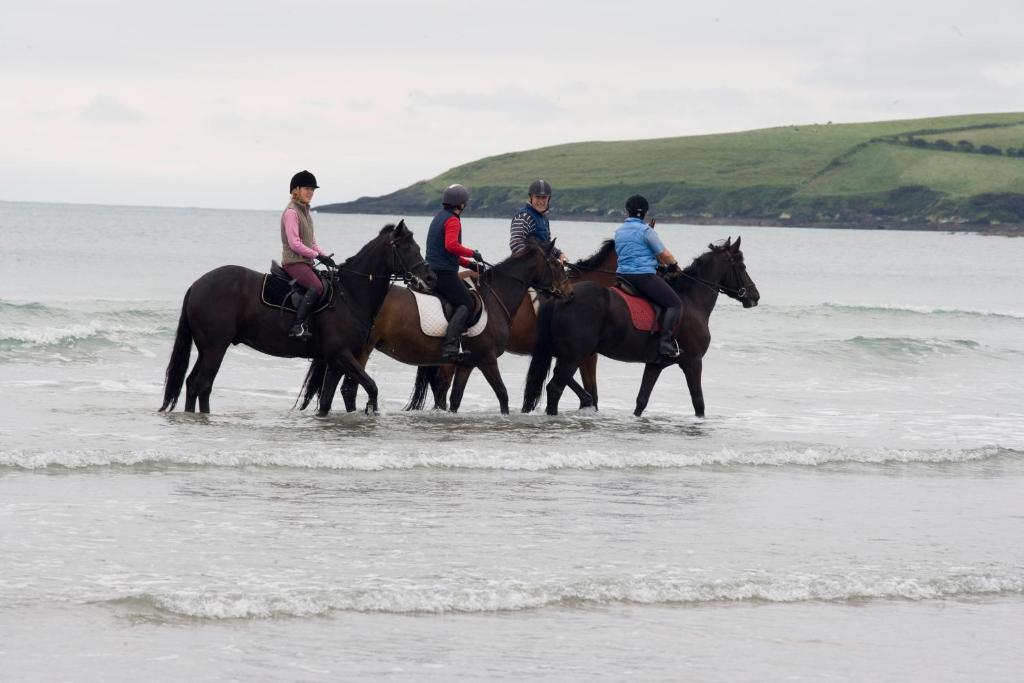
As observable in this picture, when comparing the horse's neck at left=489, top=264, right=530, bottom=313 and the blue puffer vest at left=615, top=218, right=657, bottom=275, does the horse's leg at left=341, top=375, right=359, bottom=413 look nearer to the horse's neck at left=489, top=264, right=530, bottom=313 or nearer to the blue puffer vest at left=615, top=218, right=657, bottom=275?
the horse's neck at left=489, top=264, right=530, bottom=313

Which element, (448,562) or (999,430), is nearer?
(448,562)

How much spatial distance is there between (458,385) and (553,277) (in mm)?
1768

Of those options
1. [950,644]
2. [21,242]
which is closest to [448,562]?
[950,644]

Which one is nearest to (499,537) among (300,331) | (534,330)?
(300,331)

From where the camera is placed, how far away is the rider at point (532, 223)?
53.9 ft

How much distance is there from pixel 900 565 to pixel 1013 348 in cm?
2532

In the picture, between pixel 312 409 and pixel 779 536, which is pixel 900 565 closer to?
pixel 779 536

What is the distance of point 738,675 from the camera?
7.00 meters

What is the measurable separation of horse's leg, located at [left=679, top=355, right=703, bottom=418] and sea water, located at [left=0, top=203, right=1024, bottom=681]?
0.27m

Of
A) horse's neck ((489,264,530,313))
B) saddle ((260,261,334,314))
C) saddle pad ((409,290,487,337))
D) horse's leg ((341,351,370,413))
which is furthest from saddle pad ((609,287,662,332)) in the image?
saddle ((260,261,334,314))

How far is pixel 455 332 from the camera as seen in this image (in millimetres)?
15516

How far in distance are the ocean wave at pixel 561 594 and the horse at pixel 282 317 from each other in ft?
23.2

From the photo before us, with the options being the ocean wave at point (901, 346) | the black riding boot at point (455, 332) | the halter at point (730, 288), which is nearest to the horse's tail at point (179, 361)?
the black riding boot at point (455, 332)

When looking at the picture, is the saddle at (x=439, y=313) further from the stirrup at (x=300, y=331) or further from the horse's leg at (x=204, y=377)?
the horse's leg at (x=204, y=377)
